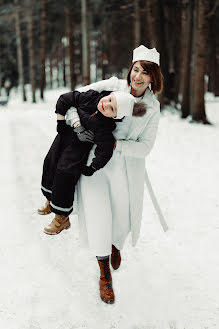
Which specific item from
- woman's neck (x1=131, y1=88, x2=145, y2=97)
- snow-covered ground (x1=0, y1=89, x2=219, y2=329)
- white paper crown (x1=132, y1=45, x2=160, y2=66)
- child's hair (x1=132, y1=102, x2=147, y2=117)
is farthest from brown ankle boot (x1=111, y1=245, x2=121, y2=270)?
white paper crown (x1=132, y1=45, x2=160, y2=66)

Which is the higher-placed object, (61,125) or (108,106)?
(108,106)

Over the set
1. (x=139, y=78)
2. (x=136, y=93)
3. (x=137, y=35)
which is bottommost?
(x=136, y=93)

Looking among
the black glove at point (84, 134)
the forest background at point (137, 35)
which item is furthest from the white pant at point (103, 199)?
the forest background at point (137, 35)

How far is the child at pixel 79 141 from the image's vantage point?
8.70ft

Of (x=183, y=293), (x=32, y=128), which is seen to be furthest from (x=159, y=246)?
(x=32, y=128)

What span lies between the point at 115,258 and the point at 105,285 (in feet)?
1.43

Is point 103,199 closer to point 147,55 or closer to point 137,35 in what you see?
point 147,55

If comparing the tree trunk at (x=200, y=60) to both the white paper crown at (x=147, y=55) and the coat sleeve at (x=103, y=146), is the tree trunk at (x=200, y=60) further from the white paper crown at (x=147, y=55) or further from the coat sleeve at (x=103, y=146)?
the coat sleeve at (x=103, y=146)

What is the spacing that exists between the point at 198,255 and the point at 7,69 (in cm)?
3453

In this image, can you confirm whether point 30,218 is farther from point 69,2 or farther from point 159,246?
point 69,2

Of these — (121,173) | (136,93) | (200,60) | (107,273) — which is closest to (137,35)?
(200,60)

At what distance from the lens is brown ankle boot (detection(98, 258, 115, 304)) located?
292 centimetres

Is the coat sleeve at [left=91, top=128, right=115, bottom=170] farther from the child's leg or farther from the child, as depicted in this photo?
the child's leg

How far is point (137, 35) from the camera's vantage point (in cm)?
1467
